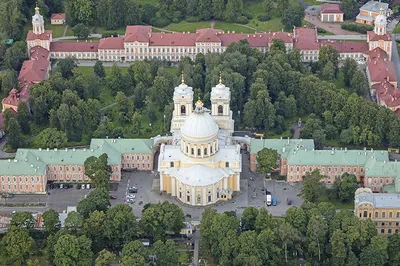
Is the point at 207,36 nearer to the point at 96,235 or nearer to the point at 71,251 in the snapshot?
the point at 96,235

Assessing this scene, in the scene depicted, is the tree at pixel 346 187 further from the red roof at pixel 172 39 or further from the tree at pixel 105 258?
the red roof at pixel 172 39

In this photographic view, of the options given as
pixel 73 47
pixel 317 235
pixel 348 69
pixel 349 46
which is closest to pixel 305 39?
pixel 349 46

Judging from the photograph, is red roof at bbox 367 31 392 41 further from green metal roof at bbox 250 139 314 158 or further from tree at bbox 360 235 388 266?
tree at bbox 360 235 388 266

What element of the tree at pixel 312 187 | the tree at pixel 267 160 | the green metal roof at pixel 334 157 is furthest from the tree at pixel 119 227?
the green metal roof at pixel 334 157

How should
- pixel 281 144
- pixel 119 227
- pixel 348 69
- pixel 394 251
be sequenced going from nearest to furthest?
1. pixel 394 251
2. pixel 119 227
3. pixel 281 144
4. pixel 348 69

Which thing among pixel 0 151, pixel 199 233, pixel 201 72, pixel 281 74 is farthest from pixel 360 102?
pixel 0 151

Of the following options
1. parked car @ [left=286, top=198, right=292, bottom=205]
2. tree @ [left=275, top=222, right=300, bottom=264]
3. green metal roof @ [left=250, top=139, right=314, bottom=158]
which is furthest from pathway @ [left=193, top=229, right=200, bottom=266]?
green metal roof @ [left=250, top=139, right=314, bottom=158]

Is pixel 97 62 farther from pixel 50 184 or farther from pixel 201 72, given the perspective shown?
pixel 50 184
